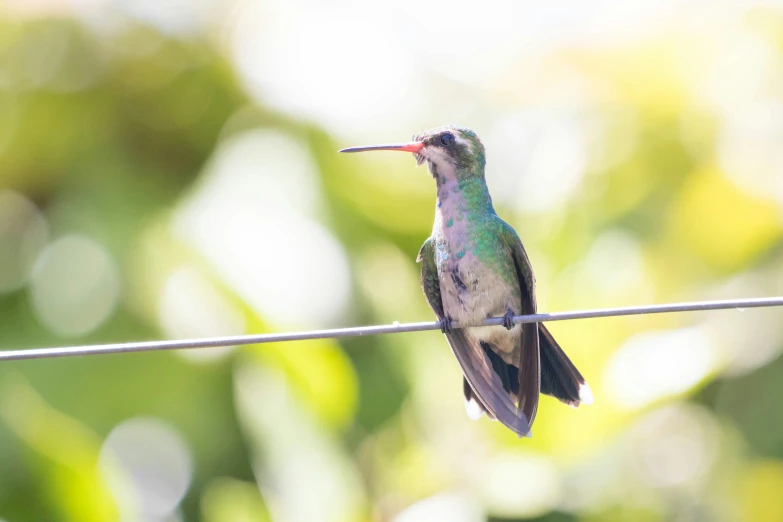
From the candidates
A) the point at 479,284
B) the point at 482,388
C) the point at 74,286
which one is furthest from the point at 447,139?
the point at 74,286

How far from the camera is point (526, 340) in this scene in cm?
328

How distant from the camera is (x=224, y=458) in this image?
7.03 metres

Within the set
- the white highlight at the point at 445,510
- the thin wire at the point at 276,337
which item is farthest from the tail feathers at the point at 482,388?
the white highlight at the point at 445,510

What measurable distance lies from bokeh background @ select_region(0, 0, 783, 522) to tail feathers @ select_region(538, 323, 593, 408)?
4.95 feet

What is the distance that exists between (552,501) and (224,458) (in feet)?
10.2

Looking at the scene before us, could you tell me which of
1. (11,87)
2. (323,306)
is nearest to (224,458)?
(323,306)

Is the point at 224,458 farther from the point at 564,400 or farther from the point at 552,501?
the point at 564,400

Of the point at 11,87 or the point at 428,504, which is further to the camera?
the point at 11,87

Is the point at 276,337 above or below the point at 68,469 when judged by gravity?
above

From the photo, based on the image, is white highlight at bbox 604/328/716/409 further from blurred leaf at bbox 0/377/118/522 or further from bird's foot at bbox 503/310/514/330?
blurred leaf at bbox 0/377/118/522

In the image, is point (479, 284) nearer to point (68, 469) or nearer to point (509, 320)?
point (509, 320)

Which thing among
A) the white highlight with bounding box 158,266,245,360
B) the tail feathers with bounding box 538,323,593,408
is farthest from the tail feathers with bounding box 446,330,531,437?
the white highlight with bounding box 158,266,245,360

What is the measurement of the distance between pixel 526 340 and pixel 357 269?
362 centimetres

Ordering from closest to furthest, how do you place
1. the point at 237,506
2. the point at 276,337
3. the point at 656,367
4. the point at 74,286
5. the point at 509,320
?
the point at 276,337 < the point at 509,320 < the point at 237,506 < the point at 656,367 < the point at 74,286
